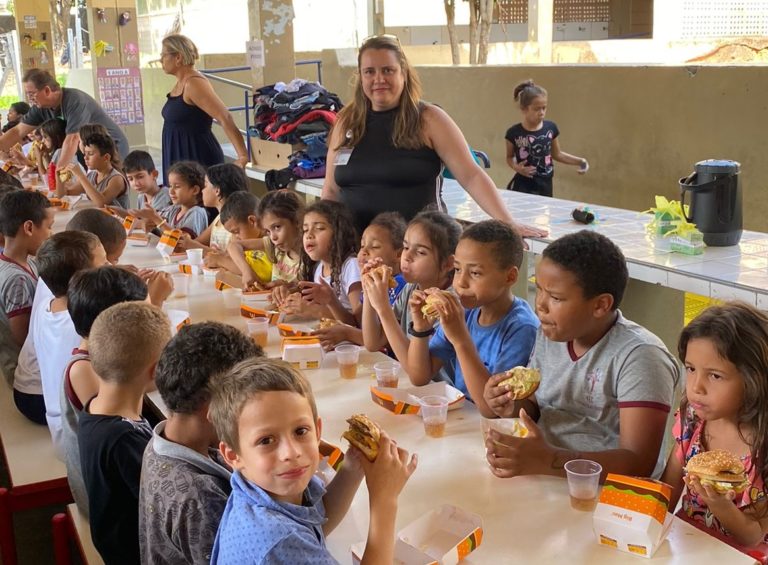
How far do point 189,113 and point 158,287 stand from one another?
285cm

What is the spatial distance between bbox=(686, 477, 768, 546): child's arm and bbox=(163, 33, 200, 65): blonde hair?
195 inches

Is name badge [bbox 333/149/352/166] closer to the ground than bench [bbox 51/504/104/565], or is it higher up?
higher up

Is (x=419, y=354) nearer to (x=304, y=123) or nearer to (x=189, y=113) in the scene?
(x=304, y=123)

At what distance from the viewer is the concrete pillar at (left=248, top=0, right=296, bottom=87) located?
6832 mm

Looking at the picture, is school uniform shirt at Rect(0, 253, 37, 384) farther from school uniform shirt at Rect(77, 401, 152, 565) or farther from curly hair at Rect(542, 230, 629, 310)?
curly hair at Rect(542, 230, 629, 310)

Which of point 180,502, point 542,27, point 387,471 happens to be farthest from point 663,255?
point 542,27

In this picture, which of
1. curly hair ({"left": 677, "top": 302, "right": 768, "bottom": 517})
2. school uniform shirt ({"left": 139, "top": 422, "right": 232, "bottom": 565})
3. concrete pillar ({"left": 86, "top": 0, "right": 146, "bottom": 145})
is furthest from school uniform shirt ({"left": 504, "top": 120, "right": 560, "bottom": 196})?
school uniform shirt ({"left": 139, "top": 422, "right": 232, "bottom": 565})

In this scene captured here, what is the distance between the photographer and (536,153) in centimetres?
707

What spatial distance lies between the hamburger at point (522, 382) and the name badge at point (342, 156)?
1973 millimetres

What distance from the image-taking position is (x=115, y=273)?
2.78 m

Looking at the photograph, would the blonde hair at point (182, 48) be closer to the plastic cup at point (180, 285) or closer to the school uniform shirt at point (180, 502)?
the plastic cup at point (180, 285)

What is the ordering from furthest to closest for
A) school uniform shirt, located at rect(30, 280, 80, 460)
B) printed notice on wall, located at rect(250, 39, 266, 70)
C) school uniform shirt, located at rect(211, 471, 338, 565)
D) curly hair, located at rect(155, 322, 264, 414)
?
printed notice on wall, located at rect(250, 39, 266, 70), school uniform shirt, located at rect(30, 280, 80, 460), curly hair, located at rect(155, 322, 264, 414), school uniform shirt, located at rect(211, 471, 338, 565)

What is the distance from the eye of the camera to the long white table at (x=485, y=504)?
1703 millimetres

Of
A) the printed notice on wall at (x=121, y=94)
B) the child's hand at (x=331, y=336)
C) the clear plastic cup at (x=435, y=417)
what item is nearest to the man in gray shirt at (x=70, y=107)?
the printed notice on wall at (x=121, y=94)
